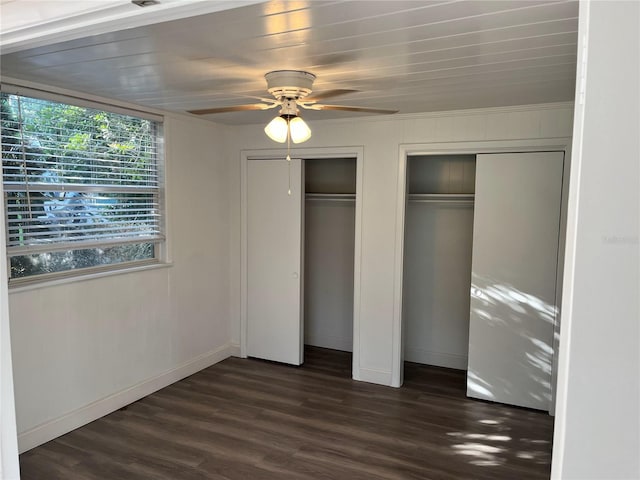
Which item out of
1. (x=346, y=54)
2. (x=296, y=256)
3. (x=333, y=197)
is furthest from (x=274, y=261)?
(x=346, y=54)

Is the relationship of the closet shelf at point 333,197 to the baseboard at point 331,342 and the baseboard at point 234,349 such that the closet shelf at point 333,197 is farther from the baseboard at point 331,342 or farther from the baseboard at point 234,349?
the baseboard at point 234,349

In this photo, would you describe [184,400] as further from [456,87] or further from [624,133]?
[624,133]

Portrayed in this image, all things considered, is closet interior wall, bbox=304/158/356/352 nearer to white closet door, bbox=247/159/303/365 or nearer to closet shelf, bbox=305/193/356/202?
closet shelf, bbox=305/193/356/202

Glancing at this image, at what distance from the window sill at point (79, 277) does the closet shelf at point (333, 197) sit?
1.71m

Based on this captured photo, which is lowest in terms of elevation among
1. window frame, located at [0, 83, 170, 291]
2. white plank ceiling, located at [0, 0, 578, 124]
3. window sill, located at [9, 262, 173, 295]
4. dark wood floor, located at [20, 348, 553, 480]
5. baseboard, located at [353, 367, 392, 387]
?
dark wood floor, located at [20, 348, 553, 480]

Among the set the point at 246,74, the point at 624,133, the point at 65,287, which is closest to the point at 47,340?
the point at 65,287

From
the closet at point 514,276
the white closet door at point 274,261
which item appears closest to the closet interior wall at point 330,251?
→ the white closet door at point 274,261

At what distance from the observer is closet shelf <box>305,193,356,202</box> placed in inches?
196

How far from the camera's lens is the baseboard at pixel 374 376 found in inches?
169

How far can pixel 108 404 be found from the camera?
365cm

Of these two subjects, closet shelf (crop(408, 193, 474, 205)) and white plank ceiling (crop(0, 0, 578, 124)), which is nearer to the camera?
white plank ceiling (crop(0, 0, 578, 124))

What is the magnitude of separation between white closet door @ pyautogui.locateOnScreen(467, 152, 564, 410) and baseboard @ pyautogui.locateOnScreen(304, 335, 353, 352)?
5.11ft

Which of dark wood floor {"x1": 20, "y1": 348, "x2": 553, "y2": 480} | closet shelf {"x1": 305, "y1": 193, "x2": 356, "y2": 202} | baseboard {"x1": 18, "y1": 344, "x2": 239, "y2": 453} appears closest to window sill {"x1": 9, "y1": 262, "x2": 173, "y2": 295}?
baseboard {"x1": 18, "y1": 344, "x2": 239, "y2": 453}

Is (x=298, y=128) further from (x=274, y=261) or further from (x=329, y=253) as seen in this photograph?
(x=329, y=253)
